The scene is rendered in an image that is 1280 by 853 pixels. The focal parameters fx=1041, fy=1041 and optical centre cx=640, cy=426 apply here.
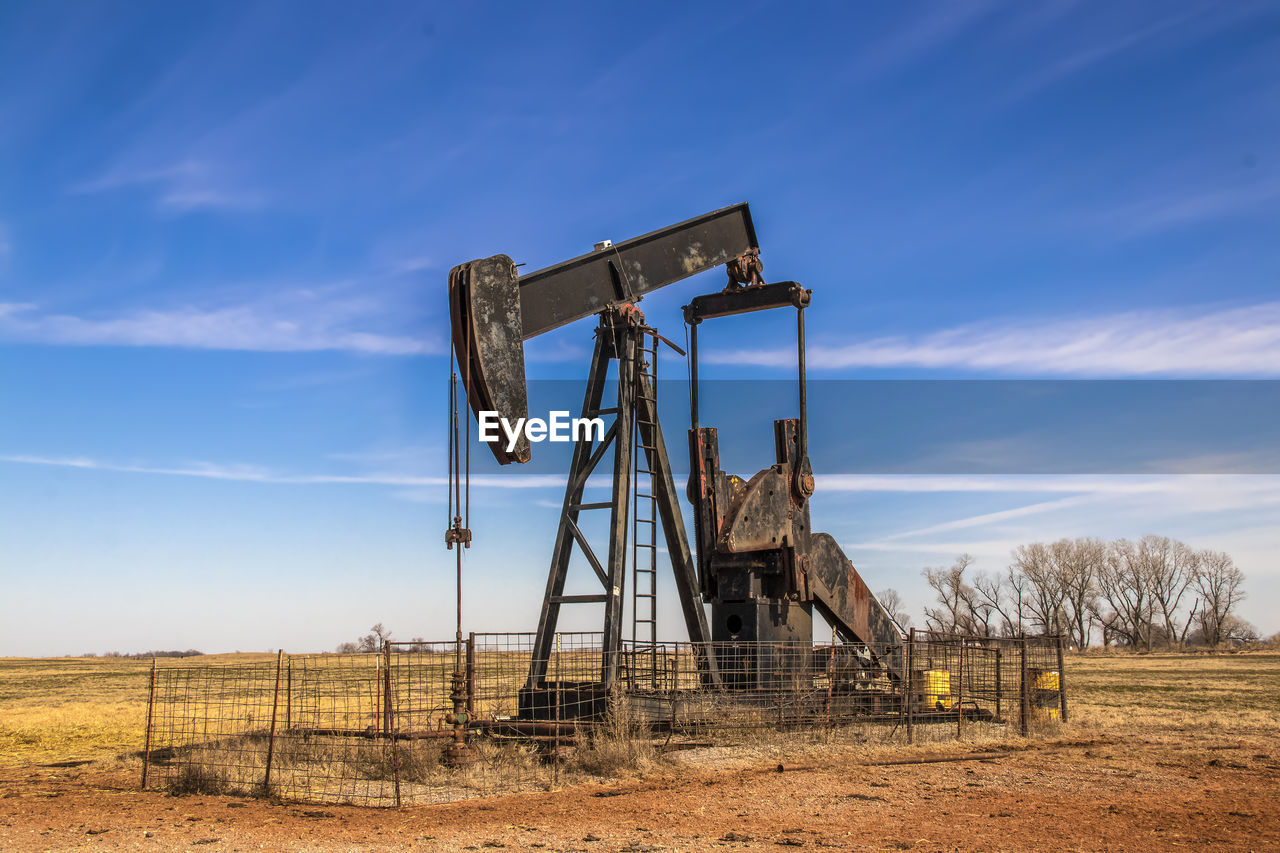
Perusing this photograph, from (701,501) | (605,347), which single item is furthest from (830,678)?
(605,347)

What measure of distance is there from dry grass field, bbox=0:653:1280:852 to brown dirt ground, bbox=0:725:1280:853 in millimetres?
21

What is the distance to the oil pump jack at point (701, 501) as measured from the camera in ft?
33.9

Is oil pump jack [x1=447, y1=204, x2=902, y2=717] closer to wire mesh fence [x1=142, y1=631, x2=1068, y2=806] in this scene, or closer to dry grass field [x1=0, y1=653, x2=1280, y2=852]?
wire mesh fence [x1=142, y1=631, x2=1068, y2=806]

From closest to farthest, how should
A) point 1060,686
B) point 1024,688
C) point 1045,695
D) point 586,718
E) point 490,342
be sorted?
point 490,342 → point 586,718 → point 1024,688 → point 1045,695 → point 1060,686

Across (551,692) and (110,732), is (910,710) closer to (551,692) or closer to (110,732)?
(551,692)

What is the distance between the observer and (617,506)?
1057 cm

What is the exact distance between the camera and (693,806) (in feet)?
25.5

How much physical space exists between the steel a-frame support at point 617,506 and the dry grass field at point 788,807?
1.71m

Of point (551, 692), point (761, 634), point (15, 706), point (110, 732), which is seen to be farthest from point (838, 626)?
point (15, 706)

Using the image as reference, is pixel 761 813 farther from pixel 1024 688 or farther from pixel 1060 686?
pixel 1060 686

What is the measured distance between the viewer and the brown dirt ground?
668 cm

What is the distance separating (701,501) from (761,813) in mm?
4474

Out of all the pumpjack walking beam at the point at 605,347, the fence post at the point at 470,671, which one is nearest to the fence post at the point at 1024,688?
the pumpjack walking beam at the point at 605,347

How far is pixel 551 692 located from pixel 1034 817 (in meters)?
4.56
